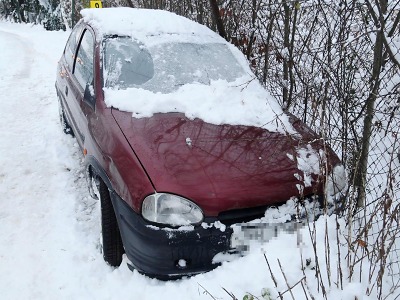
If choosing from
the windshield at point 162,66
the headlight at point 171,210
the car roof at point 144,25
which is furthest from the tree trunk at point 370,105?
the car roof at point 144,25

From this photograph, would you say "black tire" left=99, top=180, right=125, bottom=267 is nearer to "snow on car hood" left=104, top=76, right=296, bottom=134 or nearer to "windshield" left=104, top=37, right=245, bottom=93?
"snow on car hood" left=104, top=76, right=296, bottom=134

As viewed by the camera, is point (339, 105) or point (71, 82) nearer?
point (339, 105)

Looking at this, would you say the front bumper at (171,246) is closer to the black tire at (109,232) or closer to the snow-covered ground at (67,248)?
the snow-covered ground at (67,248)

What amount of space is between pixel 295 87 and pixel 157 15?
6.04 ft

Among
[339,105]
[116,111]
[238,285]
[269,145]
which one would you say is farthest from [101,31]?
[238,285]

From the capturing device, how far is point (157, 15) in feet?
12.6

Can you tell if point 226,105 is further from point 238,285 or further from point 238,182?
point 238,285

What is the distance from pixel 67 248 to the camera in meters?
2.94

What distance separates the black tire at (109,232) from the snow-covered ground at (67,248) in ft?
0.28

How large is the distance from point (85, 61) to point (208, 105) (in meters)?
1.47

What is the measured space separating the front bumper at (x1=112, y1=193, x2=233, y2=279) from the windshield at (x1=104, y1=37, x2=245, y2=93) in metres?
1.19

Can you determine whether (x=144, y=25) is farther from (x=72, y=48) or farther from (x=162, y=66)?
(x=72, y=48)

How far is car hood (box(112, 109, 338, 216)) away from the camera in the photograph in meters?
2.22

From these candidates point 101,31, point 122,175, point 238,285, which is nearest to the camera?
point 238,285
